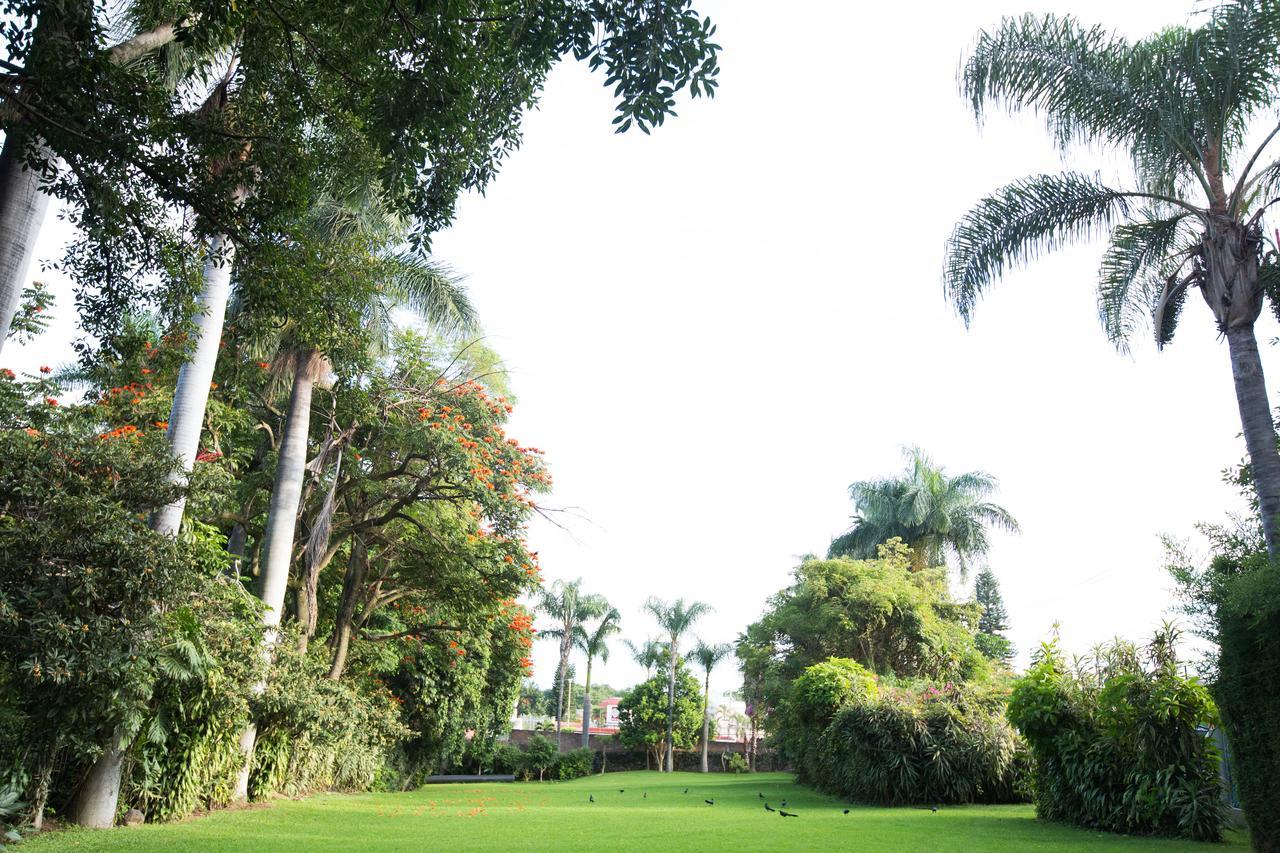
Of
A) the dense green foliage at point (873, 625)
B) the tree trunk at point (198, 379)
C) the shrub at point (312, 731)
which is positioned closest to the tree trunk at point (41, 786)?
the tree trunk at point (198, 379)

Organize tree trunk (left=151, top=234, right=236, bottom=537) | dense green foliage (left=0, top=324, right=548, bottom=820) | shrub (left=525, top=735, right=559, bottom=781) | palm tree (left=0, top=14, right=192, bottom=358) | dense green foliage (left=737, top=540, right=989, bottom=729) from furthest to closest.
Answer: shrub (left=525, top=735, right=559, bottom=781), dense green foliage (left=737, top=540, right=989, bottom=729), tree trunk (left=151, top=234, right=236, bottom=537), dense green foliage (left=0, top=324, right=548, bottom=820), palm tree (left=0, top=14, right=192, bottom=358)

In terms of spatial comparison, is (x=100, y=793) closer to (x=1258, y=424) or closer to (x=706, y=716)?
(x=1258, y=424)

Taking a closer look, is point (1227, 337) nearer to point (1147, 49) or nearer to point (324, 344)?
point (1147, 49)

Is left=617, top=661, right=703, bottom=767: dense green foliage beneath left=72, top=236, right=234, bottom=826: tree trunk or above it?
beneath

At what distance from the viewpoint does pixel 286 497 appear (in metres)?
15.1

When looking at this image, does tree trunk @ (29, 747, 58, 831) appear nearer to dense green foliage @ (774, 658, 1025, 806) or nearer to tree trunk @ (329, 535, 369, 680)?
tree trunk @ (329, 535, 369, 680)

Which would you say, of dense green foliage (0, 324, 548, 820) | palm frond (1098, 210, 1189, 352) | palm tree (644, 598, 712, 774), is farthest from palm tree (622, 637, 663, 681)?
palm frond (1098, 210, 1189, 352)

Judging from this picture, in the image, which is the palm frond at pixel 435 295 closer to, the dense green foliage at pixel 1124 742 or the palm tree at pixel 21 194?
the palm tree at pixel 21 194

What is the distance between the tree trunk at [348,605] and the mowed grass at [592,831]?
10.2 ft

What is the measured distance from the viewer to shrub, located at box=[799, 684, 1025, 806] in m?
15.7

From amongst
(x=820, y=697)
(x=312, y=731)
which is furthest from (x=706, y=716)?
(x=312, y=731)

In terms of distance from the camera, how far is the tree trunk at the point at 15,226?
6223 mm

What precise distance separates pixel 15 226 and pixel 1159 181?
1287 cm

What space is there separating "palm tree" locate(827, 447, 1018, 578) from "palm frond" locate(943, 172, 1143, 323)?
24359 millimetres
